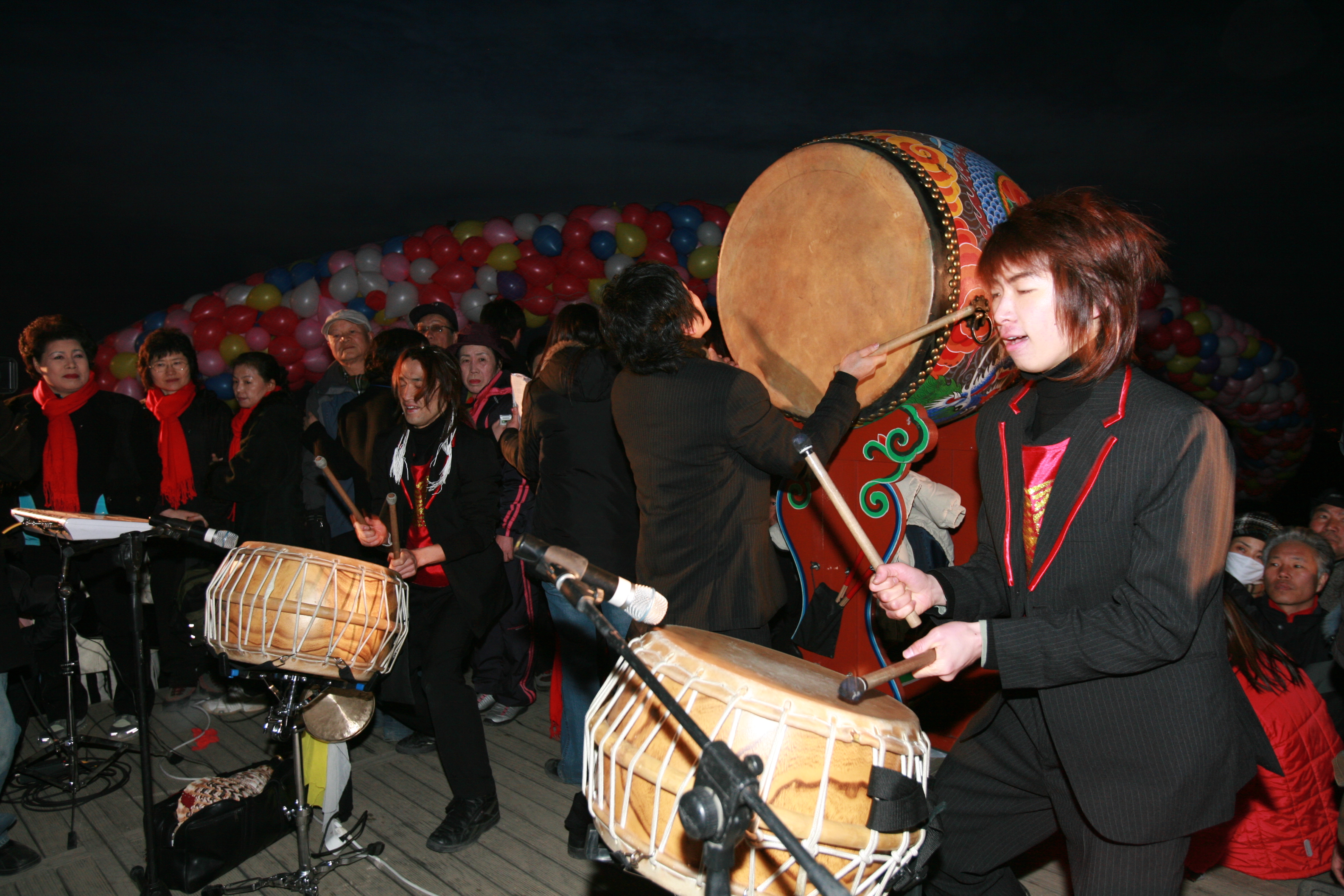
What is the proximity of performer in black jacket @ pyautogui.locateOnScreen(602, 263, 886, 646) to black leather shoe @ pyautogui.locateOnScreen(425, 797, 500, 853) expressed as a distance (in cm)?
124

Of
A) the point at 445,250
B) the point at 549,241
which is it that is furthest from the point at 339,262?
the point at 549,241

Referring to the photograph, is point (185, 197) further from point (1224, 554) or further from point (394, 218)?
point (1224, 554)

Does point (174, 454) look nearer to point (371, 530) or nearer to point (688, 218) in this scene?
point (371, 530)

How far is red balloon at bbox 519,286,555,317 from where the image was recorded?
6043 mm

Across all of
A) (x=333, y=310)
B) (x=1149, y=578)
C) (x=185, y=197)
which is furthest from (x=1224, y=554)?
(x=185, y=197)

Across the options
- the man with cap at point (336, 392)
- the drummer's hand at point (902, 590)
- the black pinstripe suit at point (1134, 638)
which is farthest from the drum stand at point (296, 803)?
the black pinstripe suit at point (1134, 638)

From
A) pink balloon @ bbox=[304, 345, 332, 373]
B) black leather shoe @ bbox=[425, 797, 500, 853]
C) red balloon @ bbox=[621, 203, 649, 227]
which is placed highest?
red balloon @ bbox=[621, 203, 649, 227]

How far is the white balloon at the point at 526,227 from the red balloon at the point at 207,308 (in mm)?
2194

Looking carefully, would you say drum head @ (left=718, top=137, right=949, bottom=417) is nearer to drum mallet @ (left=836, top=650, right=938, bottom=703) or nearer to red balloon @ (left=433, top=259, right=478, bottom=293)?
drum mallet @ (left=836, top=650, right=938, bottom=703)

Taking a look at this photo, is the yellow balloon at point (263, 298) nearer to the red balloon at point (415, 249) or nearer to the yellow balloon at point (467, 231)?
the red balloon at point (415, 249)

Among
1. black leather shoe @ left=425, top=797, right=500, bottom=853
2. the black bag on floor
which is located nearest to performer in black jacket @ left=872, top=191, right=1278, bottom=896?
black leather shoe @ left=425, top=797, right=500, bottom=853

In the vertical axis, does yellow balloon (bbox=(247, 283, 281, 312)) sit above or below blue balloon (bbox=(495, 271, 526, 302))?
below

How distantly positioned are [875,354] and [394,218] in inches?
418

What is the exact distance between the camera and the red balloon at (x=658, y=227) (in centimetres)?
593
